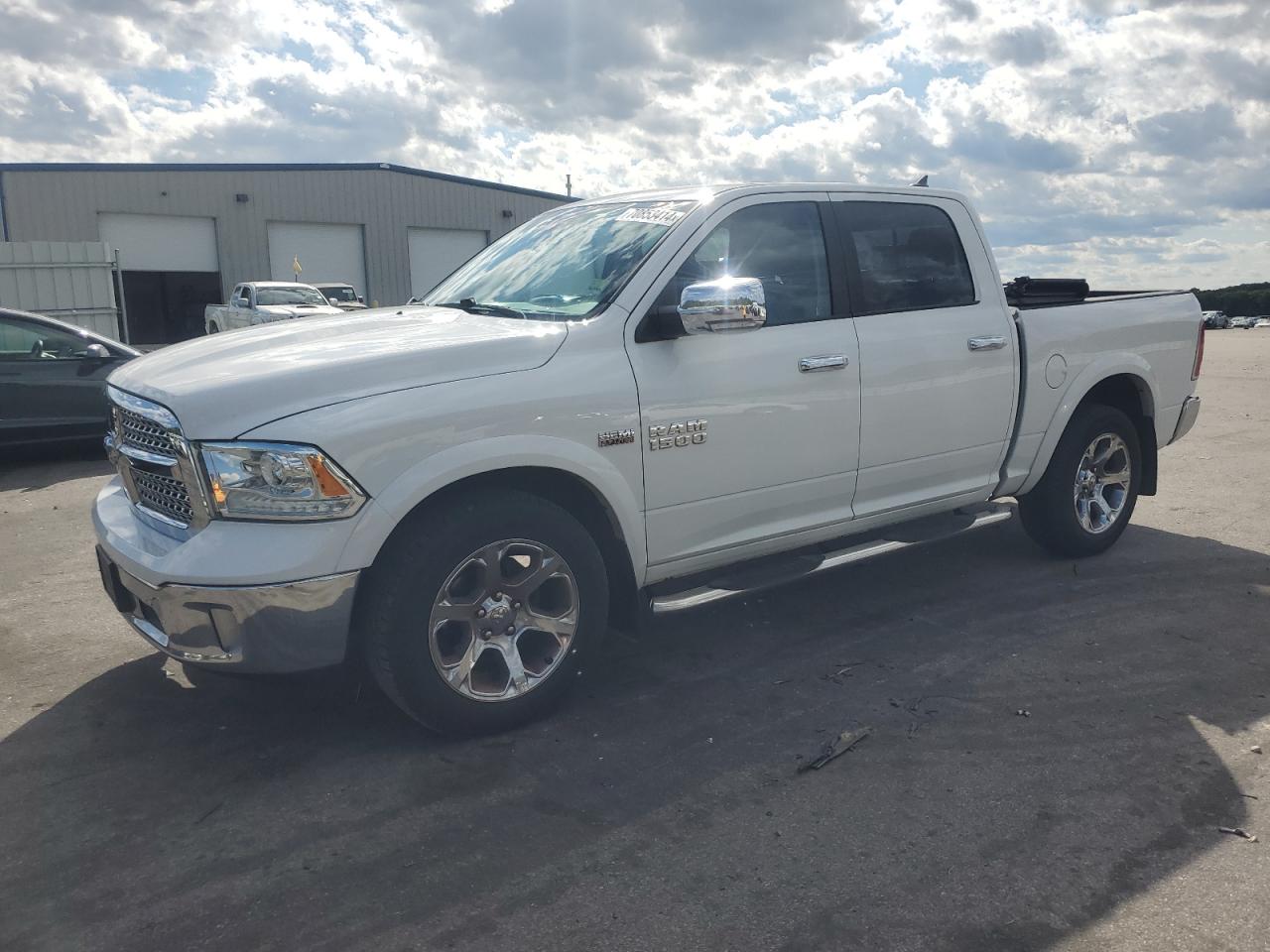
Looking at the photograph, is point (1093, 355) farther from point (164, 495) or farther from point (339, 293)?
point (339, 293)

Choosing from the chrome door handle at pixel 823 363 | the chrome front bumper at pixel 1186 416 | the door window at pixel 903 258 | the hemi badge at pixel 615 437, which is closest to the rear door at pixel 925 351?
the door window at pixel 903 258

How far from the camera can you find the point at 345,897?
2.74m

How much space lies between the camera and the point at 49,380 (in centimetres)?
887

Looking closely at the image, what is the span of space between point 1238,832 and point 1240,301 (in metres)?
79.5

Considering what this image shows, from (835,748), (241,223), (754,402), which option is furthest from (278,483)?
(241,223)

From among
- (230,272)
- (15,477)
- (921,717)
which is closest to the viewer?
(921,717)

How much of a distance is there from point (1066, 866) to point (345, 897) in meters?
1.99

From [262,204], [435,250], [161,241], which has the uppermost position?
[262,204]

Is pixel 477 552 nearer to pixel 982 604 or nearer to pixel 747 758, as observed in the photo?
pixel 747 758

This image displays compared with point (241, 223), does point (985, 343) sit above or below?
below

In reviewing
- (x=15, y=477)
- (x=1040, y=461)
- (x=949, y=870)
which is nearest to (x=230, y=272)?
(x=15, y=477)

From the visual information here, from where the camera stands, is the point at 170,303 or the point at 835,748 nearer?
the point at 835,748

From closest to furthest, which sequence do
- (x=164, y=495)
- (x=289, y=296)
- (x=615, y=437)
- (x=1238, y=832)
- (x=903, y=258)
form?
(x=1238, y=832) < (x=164, y=495) < (x=615, y=437) < (x=903, y=258) < (x=289, y=296)

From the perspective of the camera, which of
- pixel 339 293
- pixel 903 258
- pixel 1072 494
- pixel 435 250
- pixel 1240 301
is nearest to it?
pixel 903 258
